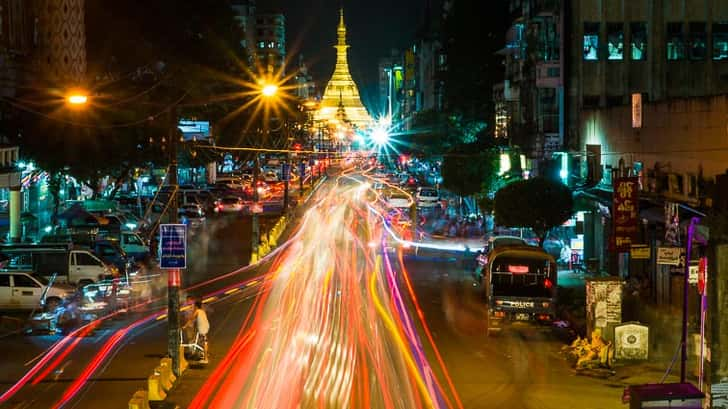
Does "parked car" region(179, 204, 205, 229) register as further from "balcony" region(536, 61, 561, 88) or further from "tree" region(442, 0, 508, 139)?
"tree" region(442, 0, 508, 139)

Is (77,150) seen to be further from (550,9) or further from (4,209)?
(550,9)

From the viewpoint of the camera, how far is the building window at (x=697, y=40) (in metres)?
43.3

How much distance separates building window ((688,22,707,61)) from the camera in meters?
43.3

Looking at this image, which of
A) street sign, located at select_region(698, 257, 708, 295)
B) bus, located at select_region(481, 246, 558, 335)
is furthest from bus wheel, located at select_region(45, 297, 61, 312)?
street sign, located at select_region(698, 257, 708, 295)

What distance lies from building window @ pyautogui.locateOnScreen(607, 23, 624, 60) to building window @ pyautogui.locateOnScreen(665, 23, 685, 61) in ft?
6.40

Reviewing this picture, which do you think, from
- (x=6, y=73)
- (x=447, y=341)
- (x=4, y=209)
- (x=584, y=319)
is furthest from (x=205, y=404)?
(x=4, y=209)

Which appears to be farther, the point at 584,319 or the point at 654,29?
the point at 654,29

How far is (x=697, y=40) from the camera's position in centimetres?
4341

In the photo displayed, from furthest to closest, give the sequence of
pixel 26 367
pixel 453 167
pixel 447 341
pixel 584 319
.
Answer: pixel 453 167, pixel 584 319, pixel 447 341, pixel 26 367

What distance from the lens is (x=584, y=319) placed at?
26359 millimetres

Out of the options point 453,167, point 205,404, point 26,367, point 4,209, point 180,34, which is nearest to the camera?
point 205,404

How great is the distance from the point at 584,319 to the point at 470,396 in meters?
8.80

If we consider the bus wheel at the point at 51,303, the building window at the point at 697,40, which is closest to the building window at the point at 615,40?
the building window at the point at 697,40

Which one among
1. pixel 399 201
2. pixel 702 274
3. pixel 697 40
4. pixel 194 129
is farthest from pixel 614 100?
pixel 194 129
